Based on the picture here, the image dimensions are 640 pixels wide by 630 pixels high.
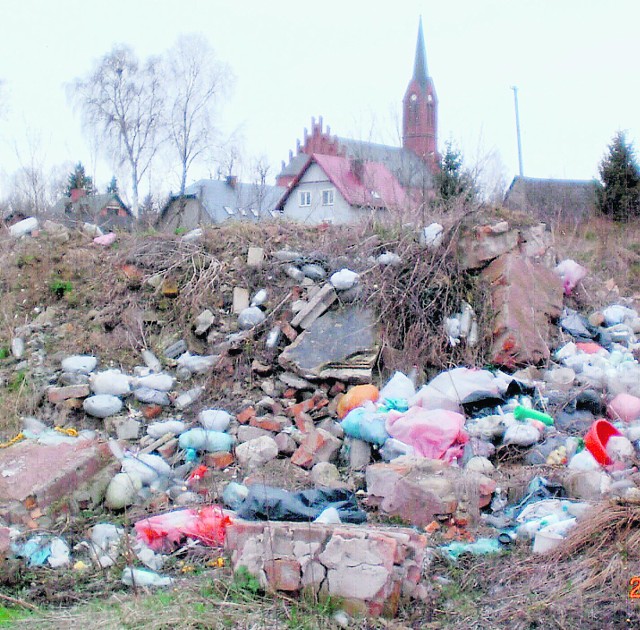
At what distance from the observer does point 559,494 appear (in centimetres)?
454

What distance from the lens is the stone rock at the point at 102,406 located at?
20.9 feet

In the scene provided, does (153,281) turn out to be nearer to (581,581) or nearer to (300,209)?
(581,581)

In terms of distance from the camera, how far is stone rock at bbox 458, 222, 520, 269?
7.45m

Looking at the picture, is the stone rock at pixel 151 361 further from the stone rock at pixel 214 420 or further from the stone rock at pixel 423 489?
the stone rock at pixel 423 489

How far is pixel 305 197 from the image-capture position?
2862cm

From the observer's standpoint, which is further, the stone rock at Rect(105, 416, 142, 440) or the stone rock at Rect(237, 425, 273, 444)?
the stone rock at Rect(105, 416, 142, 440)

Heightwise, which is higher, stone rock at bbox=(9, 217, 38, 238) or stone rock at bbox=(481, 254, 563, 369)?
stone rock at bbox=(9, 217, 38, 238)

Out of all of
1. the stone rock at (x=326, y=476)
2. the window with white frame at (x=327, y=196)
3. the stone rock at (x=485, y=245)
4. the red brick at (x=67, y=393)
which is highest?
the window with white frame at (x=327, y=196)

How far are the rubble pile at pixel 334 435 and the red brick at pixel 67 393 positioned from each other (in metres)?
0.02

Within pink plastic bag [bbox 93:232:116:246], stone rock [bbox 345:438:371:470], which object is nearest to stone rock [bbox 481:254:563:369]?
stone rock [bbox 345:438:371:470]

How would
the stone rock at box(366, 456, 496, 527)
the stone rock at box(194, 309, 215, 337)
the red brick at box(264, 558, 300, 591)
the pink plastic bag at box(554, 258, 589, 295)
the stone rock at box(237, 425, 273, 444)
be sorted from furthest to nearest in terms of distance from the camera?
the pink plastic bag at box(554, 258, 589, 295) < the stone rock at box(194, 309, 215, 337) < the stone rock at box(237, 425, 273, 444) < the stone rock at box(366, 456, 496, 527) < the red brick at box(264, 558, 300, 591)

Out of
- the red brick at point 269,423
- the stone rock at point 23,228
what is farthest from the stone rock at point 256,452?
the stone rock at point 23,228

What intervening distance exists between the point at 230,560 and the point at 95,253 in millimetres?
6194

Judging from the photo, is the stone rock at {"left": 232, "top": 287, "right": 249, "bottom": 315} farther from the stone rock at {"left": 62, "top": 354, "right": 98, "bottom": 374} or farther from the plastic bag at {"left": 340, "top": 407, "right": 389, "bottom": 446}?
the plastic bag at {"left": 340, "top": 407, "right": 389, "bottom": 446}
